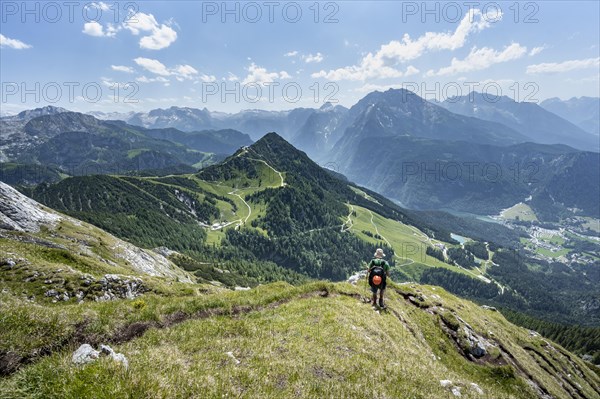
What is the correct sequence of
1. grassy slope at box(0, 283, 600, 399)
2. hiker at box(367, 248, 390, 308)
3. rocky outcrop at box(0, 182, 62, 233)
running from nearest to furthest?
grassy slope at box(0, 283, 600, 399) → hiker at box(367, 248, 390, 308) → rocky outcrop at box(0, 182, 62, 233)

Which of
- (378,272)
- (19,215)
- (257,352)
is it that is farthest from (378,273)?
(19,215)

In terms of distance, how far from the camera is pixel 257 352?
14305mm

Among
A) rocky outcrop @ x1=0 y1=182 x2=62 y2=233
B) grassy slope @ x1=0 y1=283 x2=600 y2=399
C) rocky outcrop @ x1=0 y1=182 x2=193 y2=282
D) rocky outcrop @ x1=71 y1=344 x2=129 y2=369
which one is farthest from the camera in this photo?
rocky outcrop @ x1=0 y1=182 x2=62 y2=233

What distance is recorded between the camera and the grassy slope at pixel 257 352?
845cm

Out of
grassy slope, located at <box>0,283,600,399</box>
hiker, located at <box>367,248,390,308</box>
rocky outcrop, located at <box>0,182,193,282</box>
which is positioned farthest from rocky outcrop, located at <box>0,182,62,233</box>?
hiker, located at <box>367,248,390,308</box>

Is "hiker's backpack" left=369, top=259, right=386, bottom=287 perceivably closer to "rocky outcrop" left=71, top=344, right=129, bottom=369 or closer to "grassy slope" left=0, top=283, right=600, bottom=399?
"grassy slope" left=0, top=283, right=600, bottom=399

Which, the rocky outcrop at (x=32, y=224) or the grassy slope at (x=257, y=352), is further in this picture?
the rocky outcrop at (x=32, y=224)

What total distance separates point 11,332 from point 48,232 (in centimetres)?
8626

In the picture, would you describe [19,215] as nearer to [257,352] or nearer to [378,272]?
[378,272]

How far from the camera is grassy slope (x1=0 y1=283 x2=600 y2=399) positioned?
8.45 m

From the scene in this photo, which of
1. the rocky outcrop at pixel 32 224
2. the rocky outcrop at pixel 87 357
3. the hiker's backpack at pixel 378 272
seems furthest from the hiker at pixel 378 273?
the rocky outcrop at pixel 32 224

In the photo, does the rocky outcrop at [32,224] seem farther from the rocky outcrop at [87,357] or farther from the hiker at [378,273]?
the rocky outcrop at [87,357]

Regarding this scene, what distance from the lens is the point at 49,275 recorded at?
3231cm

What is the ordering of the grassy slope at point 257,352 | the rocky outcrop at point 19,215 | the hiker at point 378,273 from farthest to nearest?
1. the rocky outcrop at point 19,215
2. the hiker at point 378,273
3. the grassy slope at point 257,352
